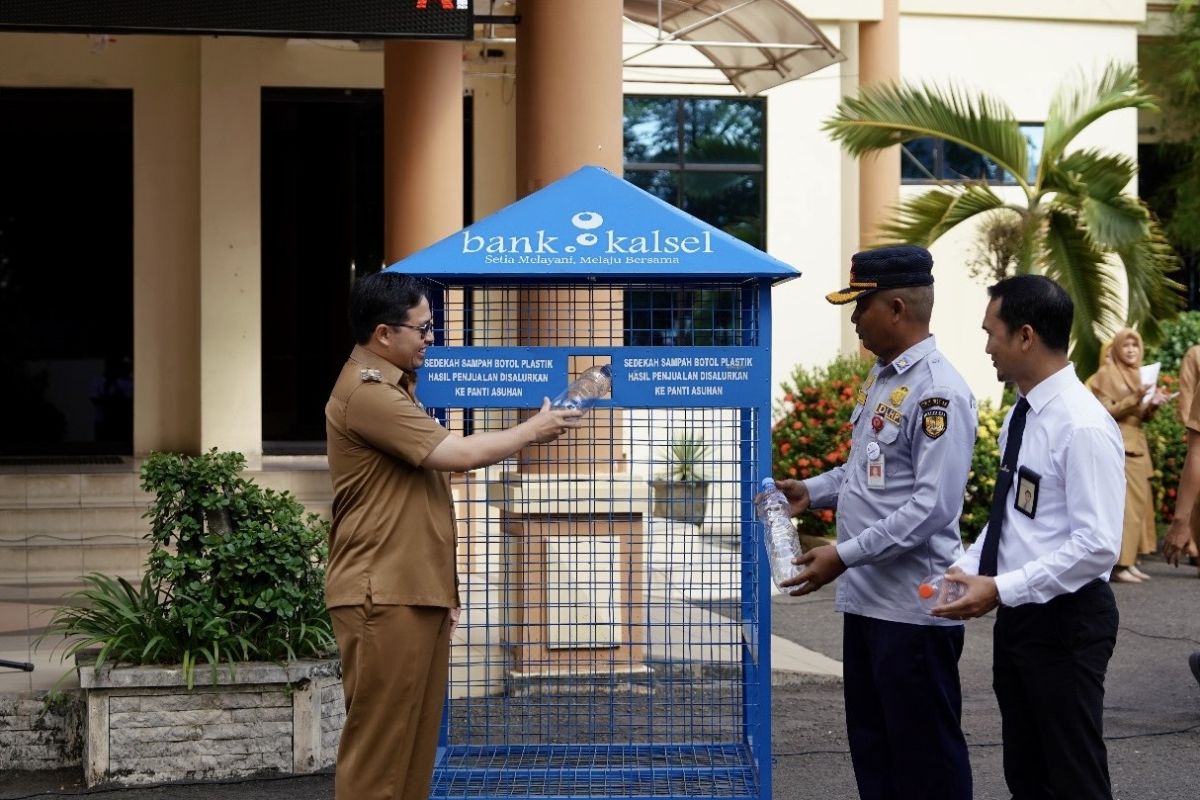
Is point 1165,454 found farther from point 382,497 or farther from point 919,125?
point 382,497

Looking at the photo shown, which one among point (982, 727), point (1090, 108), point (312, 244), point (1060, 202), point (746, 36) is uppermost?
point (746, 36)

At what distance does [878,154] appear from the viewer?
14094mm

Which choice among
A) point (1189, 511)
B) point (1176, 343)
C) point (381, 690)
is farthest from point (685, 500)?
point (1176, 343)

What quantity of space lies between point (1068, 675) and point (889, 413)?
0.93 metres

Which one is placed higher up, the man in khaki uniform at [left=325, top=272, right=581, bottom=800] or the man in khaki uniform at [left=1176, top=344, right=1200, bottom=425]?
the man in khaki uniform at [left=1176, top=344, right=1200, bottom=425]

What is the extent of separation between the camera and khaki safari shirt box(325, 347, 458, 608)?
4.24 metres

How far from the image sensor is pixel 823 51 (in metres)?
12.5

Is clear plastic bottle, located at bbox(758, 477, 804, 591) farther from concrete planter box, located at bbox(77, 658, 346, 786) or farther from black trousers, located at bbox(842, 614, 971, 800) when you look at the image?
concrete planter box, located at bbox(77, 658, 346, 786)

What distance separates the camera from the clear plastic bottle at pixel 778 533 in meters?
4.51

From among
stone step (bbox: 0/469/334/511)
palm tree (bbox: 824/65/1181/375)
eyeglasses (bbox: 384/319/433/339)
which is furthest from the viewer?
palm tree (bbox: 824/65/1181/375)

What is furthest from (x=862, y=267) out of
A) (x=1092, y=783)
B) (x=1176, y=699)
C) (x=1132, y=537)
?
(x=1132, y=537)

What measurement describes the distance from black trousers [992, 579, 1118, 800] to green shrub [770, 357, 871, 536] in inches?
319

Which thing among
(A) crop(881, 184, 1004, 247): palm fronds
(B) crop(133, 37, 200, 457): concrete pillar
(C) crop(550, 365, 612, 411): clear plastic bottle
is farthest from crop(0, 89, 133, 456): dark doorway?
(C) crop(550, 365, 612, 411): clear plastic bottle

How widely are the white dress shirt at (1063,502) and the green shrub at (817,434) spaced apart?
8.10 metres
